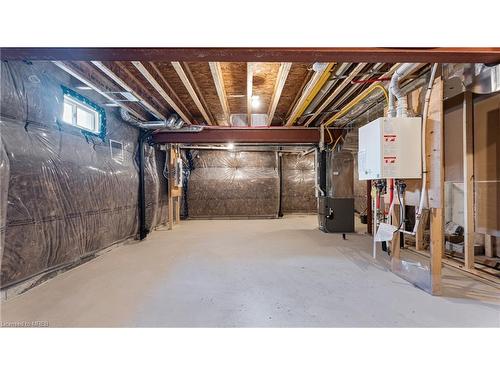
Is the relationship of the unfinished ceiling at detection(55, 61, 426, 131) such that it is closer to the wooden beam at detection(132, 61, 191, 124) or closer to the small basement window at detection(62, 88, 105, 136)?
the wooden beam at detection(132, 61, 191, 124)

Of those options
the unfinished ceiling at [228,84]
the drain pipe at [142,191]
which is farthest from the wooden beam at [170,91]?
the drain pipe at [142,191]

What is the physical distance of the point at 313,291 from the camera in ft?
6.51

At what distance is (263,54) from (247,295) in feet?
5.90

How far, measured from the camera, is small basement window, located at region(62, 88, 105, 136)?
8.45ft

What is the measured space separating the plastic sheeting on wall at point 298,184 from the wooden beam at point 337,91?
2802mm

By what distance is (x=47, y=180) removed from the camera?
2223 mm

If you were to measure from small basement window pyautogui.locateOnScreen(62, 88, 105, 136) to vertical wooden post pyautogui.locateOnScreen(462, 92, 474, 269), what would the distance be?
14.5 ft

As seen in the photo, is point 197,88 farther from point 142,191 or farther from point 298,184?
point 298,184

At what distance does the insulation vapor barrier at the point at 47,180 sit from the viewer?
1.89 metres

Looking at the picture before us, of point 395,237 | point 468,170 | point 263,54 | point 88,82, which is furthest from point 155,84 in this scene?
point 468,170

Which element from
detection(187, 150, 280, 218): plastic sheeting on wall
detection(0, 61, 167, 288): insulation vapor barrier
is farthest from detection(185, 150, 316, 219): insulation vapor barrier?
detection(0, 61, 167, 288): insulation vapor barrier

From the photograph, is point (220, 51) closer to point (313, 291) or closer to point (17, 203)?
point (313, 291)
